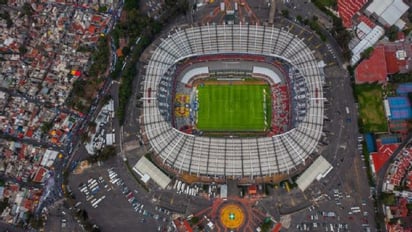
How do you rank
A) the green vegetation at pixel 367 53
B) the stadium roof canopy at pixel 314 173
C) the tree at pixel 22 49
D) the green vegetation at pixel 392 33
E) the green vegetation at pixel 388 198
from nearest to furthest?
the green vegetation at pixel 388 198
the stadium roof canopy at pixel 314 173
the green vegetation at pixel 367 53
the green vegetation at pixel 392 33
the tree at pixel 22 49

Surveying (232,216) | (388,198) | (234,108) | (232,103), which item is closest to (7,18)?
(232,103)

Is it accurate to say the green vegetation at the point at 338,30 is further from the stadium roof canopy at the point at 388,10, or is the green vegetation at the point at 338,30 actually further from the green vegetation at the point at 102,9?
the green vegetation at the point at 102,9

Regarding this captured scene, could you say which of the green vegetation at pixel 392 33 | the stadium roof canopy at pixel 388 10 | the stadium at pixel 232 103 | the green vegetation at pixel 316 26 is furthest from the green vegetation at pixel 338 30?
the green vegetation at pixel 392 33

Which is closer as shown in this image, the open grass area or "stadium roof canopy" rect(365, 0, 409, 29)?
the open grass area

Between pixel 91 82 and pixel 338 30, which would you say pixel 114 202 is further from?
pixel 338 30

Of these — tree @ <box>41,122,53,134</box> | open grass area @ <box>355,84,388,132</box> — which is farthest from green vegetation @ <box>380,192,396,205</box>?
tree @ <box>41,122,53,134</box>

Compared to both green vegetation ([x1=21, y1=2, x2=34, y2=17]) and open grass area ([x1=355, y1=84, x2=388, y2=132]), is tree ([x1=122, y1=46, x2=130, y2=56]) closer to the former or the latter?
green vegetation ([x1=21, y1=2, x2=34, y2=17])
